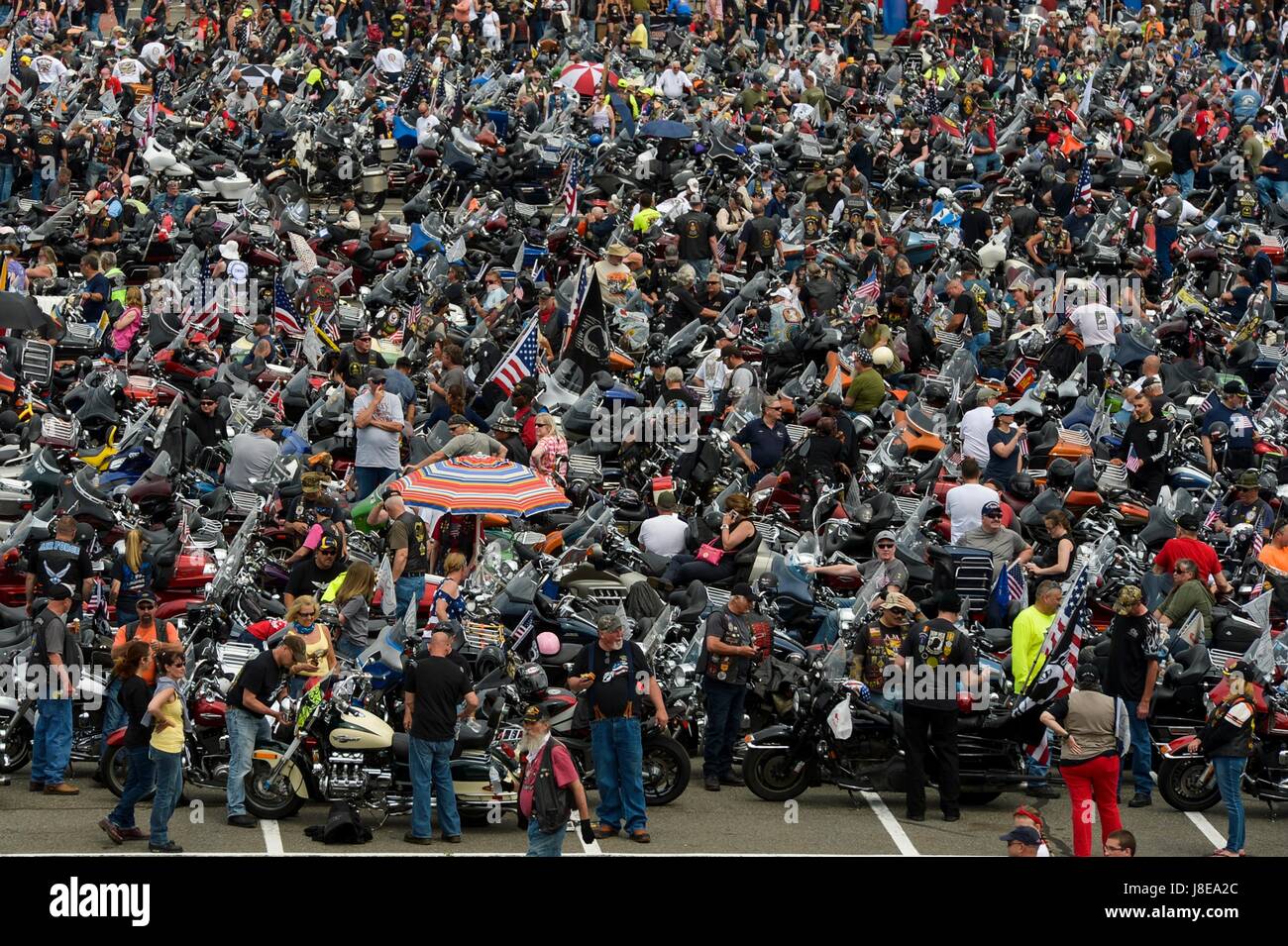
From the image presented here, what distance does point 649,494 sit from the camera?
61.7 feet

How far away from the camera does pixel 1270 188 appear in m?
29.9

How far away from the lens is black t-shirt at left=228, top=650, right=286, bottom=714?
13477 millimetres

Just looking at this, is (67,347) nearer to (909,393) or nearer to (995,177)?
(909,393)

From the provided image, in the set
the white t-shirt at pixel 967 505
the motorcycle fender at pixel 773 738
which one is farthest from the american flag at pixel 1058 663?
the white t-shirt at pixel 967 505

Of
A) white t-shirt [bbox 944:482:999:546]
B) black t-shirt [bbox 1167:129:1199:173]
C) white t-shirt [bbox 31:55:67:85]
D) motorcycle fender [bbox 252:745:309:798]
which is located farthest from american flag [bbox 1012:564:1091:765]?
white t-shirt [bbox 31:55:67:85]

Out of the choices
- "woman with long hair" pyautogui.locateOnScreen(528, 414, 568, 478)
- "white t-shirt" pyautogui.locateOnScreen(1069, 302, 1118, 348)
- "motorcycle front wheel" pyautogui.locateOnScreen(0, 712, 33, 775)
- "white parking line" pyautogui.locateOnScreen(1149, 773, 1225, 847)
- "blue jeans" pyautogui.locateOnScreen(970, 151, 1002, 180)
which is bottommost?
"white parking line" pyautogui.locateOnScreen(1149, 773, 1225, 847)

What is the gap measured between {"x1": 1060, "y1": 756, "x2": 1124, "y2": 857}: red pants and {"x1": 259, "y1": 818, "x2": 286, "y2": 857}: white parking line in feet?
16.9

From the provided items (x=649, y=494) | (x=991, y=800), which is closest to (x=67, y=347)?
(x=649, y=494)

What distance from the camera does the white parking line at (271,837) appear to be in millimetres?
13001

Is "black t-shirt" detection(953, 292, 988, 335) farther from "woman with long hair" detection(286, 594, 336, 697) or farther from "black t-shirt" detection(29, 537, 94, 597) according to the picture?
"black t-shirt" detection(29, 537, 94, 597)

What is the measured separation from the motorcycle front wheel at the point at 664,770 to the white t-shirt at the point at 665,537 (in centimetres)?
314

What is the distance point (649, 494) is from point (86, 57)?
20.1 m

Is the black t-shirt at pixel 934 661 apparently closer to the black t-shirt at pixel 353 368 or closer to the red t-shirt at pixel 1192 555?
the red t-shirt at pixel 1192 555

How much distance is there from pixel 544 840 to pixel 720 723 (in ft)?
9.06
